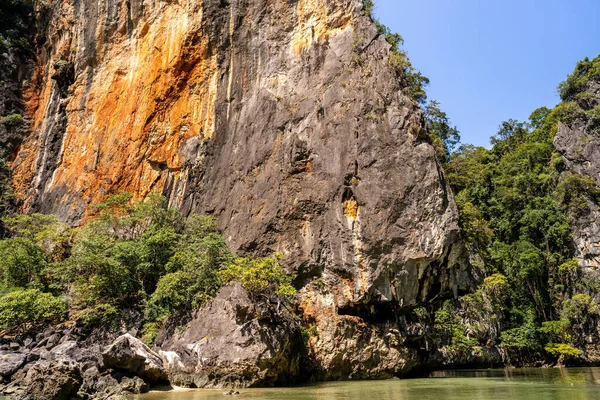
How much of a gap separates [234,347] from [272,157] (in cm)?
821

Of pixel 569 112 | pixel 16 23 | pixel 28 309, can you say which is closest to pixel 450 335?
pixel 28 309

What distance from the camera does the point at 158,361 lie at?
44.7ft

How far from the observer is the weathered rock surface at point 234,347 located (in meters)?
13.6

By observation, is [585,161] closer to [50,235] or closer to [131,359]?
[131,359]

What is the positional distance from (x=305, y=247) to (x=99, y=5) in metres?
19.2

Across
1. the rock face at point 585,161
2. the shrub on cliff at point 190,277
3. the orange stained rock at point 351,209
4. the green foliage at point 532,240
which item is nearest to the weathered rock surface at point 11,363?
the shrub on cliff at point 190,277

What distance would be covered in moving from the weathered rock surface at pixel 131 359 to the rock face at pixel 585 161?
23698 millimetres

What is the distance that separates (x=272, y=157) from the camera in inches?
777

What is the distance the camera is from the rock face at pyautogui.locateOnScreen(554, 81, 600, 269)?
27.5 meters

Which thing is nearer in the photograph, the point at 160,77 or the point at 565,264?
the point at 160,77

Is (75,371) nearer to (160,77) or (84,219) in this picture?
(84,219)

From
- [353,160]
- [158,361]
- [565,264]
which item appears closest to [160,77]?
[353,160]

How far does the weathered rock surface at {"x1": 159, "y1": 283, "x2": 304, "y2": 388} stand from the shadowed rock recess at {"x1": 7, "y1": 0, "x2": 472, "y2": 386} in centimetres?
6

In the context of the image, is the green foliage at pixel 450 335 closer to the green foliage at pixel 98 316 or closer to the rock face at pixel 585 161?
the rock face at pixel 585 161
